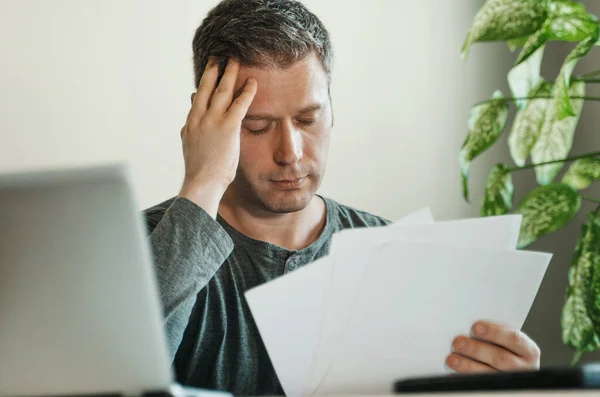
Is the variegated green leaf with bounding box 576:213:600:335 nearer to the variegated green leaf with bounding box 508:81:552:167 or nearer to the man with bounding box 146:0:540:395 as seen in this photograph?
the variegated green leaf with bounding box 508:81:552:167

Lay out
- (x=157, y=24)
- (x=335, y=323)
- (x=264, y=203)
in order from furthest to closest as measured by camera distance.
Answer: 1. (x=157, y=24)
2. (x=264, y=203)
3. (x=335, y=323)

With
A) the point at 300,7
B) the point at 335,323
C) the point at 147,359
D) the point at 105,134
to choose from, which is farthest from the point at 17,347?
the point at 105,134

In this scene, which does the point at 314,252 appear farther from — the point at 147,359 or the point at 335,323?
the point at 147,359

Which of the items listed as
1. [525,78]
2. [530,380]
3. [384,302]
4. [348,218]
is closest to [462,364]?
[384,302]

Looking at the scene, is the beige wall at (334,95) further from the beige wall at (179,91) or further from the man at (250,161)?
the man at (250,161)

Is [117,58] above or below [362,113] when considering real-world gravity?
above

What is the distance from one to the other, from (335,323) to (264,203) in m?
0.55

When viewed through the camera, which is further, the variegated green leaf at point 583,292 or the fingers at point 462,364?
the variegated green leaf at point 583,292

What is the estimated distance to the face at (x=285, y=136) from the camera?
152 cm

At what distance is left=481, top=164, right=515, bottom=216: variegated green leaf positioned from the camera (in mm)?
1907

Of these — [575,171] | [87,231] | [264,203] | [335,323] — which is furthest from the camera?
[575,171]

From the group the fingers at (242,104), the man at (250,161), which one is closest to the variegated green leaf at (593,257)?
the man at (250,161)

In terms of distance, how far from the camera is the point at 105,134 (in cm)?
196

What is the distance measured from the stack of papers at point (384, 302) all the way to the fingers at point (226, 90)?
1.74 ft
